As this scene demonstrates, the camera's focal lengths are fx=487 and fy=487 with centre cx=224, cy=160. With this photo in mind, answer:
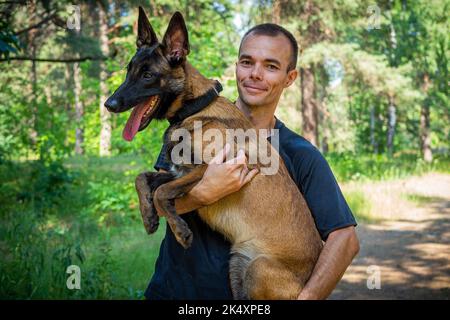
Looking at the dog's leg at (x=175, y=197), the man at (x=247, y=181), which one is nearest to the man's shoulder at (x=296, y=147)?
the man at (x=247, y=181)

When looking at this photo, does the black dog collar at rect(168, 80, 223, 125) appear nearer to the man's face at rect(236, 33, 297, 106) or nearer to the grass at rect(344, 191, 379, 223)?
the man's face at rect(236, 33, 297, 106)

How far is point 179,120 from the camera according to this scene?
3.24 meters

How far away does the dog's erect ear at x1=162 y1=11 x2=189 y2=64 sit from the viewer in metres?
3.20

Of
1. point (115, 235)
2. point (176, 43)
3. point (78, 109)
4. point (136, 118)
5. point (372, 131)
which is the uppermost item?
point (372, 131)

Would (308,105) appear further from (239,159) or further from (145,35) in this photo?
(239,159)

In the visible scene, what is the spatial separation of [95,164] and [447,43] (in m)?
14.4

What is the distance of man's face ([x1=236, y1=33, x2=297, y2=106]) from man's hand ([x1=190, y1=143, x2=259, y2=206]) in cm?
42

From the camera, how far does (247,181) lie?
3.08 m

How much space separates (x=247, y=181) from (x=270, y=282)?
25.0 inches

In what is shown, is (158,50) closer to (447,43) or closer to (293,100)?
(293,100)

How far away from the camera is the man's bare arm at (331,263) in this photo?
286 centimetres

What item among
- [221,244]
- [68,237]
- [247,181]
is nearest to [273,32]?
[247,181]

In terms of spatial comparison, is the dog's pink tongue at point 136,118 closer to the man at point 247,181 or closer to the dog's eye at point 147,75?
the dog's eye at point 147,75

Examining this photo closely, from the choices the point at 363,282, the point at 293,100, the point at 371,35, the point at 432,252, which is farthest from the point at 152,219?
the point at 371,35
